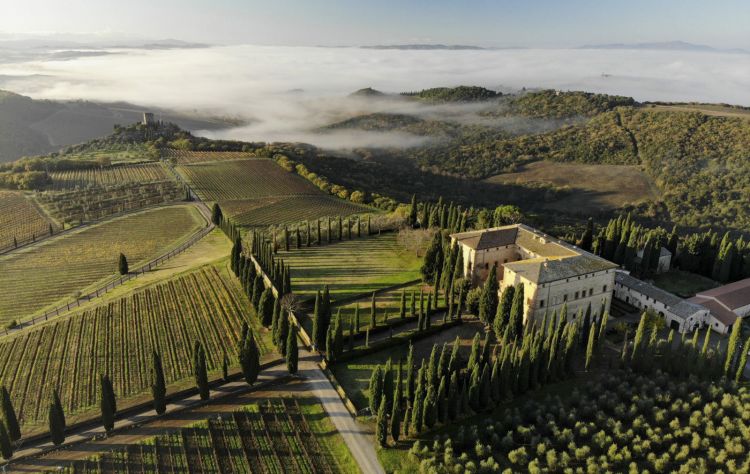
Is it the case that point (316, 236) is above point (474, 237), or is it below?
below

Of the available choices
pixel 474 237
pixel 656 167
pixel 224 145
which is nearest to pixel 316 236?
pixel 474 237

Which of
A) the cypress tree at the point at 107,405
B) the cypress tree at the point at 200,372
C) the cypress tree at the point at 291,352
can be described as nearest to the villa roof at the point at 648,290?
the cypress tree at the point at 291,352

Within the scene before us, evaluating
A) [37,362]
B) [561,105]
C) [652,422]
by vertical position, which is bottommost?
[37,362]

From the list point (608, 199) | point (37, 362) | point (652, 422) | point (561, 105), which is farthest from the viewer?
point (561, 105)

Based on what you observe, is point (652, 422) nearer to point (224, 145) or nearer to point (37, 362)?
point (37, 362)

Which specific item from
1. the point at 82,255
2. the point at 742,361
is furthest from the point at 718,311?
the point at 82,255

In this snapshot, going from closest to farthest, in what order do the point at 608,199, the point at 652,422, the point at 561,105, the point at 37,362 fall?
1. the point at 652,422
2. the point at 37,362
3. the point at 608,199
4. the point at 561,105

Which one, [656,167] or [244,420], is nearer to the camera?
[244,420]

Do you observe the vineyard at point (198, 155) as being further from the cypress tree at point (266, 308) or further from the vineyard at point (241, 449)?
the vineyard at point (241, 449)
